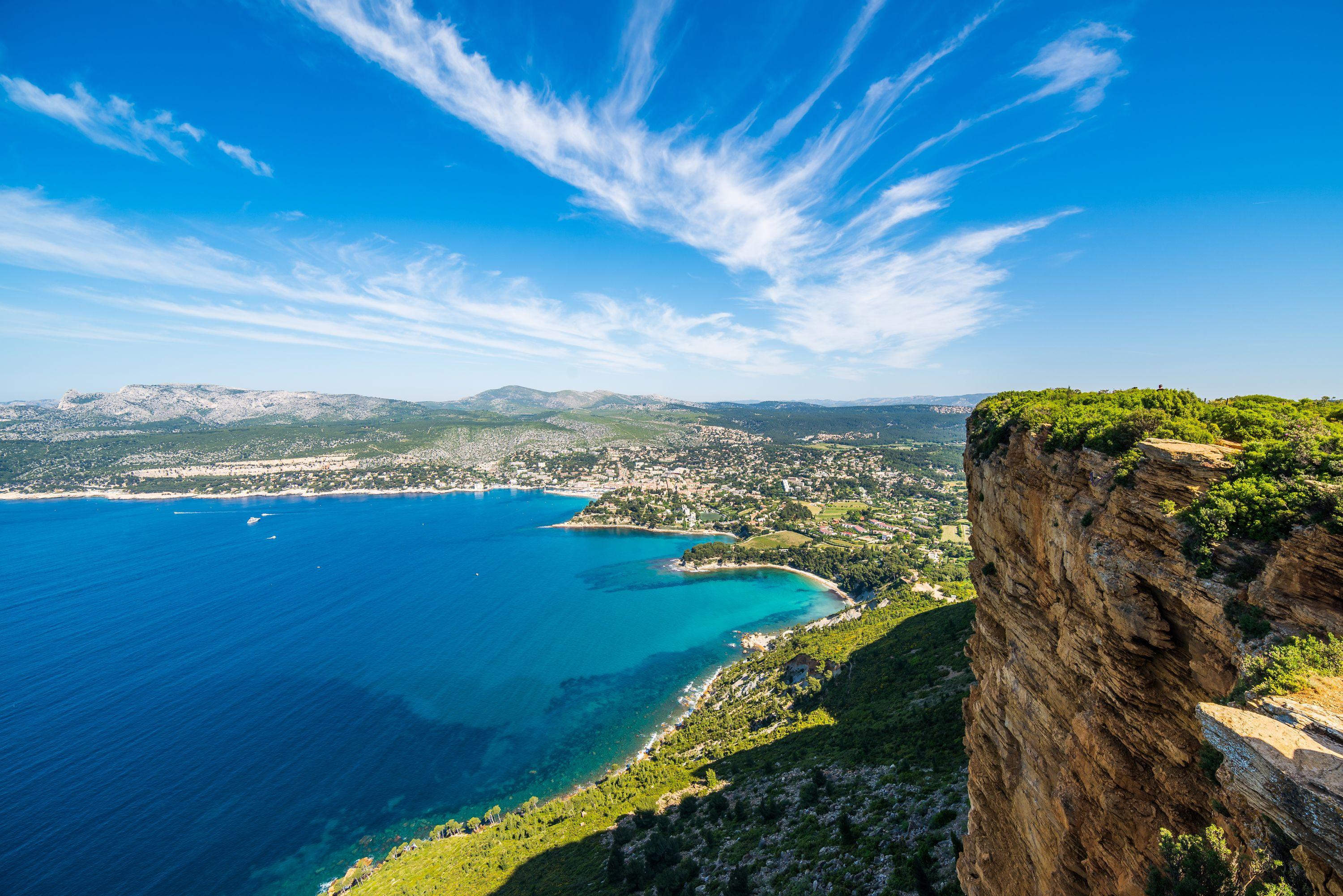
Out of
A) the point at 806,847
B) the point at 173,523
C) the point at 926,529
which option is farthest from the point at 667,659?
the point at 173,523

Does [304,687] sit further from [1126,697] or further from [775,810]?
[1126,697]

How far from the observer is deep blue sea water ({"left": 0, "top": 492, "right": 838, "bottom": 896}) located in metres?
32.9

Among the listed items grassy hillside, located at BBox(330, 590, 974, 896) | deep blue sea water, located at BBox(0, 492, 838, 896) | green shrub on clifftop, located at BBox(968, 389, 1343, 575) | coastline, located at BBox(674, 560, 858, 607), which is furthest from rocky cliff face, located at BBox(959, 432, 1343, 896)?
coastline, located at BBox(674, 560, 858, 607)

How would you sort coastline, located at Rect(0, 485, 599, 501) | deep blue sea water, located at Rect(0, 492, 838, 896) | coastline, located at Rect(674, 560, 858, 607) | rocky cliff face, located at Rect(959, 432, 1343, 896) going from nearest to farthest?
rocky cliff face, located at Rect(959, 432, 1343, 896), deep blue sea water, located at Rect(0, 492, 838, 896), coastline, located at Rect(674, 560, 858, 607), coastline, located at Rect(0, 485, 599, 501)

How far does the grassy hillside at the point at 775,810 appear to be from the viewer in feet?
65.6

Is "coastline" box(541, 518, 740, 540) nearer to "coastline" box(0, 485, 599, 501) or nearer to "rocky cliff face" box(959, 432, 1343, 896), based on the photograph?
"coastline" box(0, 485, 599, 501)

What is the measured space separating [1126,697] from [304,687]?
65.5m

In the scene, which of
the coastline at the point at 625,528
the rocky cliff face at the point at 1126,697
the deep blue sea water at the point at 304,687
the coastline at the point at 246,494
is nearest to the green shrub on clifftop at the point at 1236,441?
the rocky cliff face at the point at 1126,697

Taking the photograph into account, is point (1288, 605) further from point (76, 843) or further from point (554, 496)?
point (554, 496)

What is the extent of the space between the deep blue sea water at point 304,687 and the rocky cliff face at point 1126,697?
125 feet

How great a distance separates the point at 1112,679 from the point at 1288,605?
325 cm

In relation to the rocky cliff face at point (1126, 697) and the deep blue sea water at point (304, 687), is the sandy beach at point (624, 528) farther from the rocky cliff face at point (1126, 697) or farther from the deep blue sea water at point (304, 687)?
the rocky cliff face at point (1126, 697)

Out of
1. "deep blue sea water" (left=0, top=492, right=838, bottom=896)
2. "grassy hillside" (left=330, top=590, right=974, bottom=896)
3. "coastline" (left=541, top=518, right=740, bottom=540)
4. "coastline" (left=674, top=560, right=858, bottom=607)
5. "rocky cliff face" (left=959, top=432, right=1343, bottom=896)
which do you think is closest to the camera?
"rocky cliff face" (left=959, top=432, right=1343, bottom=896)

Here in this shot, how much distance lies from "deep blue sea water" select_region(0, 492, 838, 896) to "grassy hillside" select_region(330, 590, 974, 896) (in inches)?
290
